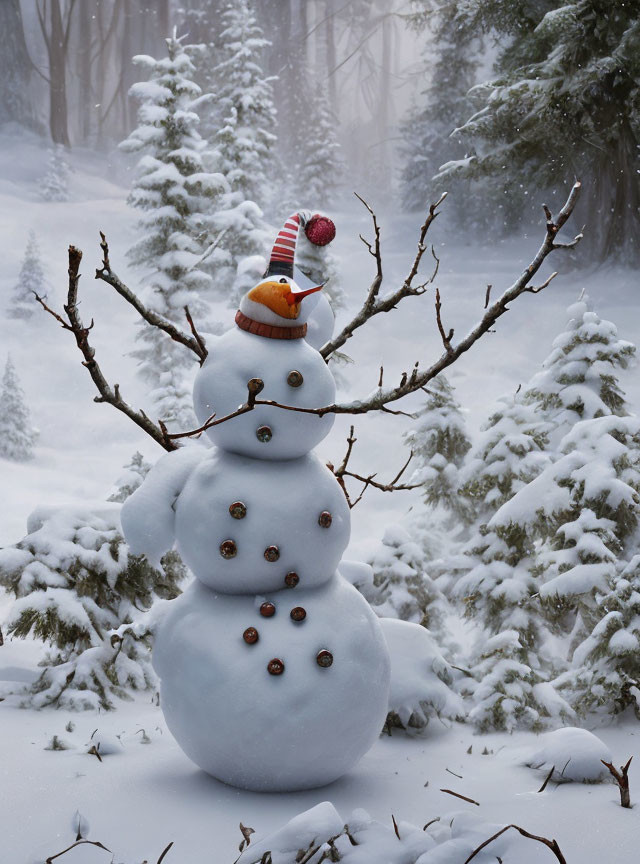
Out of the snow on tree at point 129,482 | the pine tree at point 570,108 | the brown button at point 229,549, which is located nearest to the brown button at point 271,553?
the brown button at point 229,549

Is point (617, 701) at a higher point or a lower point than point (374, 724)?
lower

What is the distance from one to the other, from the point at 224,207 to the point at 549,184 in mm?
6508

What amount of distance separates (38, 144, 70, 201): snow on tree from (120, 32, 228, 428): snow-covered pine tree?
10.8m

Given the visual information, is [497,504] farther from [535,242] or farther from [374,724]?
[535,242]

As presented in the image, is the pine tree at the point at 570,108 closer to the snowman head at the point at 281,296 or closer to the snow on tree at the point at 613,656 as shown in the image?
the snow on tree at the point at 613,656

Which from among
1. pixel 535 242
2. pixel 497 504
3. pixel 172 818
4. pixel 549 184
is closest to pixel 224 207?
pixel 549 184

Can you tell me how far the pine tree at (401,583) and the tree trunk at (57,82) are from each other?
19868mm

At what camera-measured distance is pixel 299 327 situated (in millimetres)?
3871

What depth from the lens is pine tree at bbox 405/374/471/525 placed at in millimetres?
7094

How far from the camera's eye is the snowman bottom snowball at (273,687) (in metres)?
3.57

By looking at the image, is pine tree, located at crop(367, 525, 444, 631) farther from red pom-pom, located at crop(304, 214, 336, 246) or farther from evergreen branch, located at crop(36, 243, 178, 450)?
red pom-pom, located at crop(304, 214, 336, 246)

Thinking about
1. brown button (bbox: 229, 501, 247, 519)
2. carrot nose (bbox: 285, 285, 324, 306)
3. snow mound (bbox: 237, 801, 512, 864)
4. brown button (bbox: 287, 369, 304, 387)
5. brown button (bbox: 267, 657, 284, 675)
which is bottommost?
snow mound (bbox: 237, 801, 512, 864)

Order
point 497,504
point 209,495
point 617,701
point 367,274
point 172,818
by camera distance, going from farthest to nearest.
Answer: point 367,274 → point 497,504 → point 617,701 → point 209,495 → point 172,818

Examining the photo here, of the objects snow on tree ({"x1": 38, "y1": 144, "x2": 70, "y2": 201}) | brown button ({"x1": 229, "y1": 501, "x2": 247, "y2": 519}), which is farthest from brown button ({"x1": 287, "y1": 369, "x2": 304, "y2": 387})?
snow on tree ({"x1": 38, "y1": 144, "x2": 70, "y2": 201})
